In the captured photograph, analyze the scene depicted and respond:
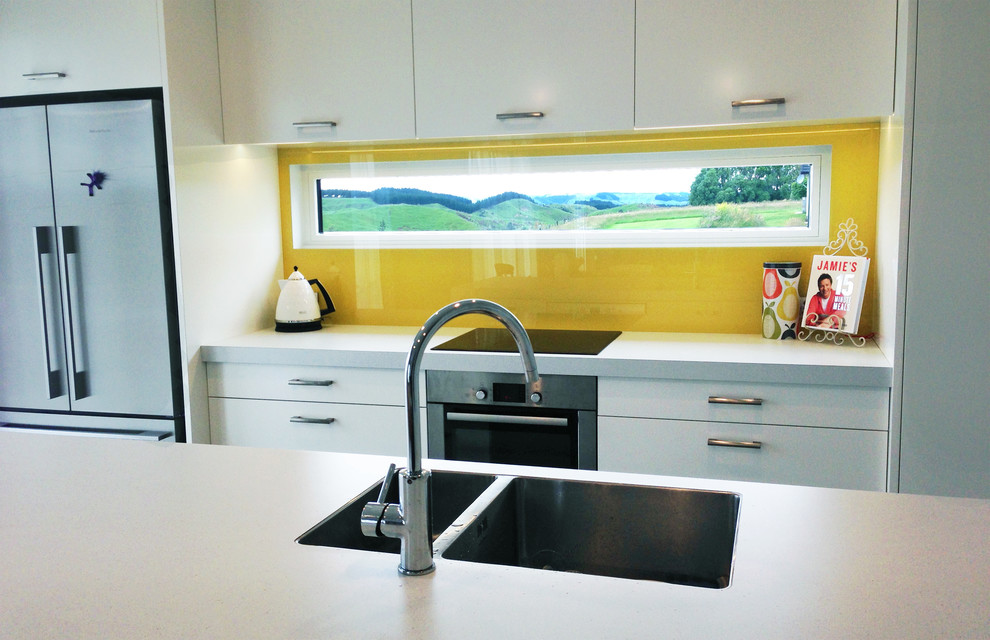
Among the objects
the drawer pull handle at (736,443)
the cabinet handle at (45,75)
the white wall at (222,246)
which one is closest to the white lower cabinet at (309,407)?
the white wall at (222,246)

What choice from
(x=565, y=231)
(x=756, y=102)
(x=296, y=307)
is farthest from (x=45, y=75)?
(x=756, y=102)

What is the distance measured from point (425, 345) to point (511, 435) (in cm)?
161

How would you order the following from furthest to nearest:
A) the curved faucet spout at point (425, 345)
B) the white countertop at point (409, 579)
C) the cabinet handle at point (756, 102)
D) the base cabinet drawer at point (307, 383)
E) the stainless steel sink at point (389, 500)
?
the base cabinet drawer at point (307, 383)
the cabinet handle at point (756, 102)
the stainless steel sink at point (389, 500)
the curved faucet spout at point (425, 345)
the white countertop at point (409, 579)

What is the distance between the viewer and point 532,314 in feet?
10.5

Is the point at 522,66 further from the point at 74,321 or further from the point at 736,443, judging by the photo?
the point at 74,321

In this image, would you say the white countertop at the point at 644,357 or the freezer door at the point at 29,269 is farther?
the freezer door at the point at 29,269

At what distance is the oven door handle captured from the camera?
2.54 metres

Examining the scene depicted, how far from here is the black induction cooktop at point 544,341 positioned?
266cm

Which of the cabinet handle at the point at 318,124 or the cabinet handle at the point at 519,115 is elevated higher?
the cabinet handle at the point at 318,124

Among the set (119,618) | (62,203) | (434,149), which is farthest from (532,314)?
(119,618)

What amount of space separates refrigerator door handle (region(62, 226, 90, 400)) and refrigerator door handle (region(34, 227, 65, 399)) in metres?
0.05

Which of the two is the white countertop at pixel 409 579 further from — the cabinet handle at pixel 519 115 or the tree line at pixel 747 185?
the tree line at pixel 747 185

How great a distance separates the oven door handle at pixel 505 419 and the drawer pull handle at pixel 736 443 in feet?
1.48

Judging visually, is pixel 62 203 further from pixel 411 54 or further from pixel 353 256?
pixel 411 54
